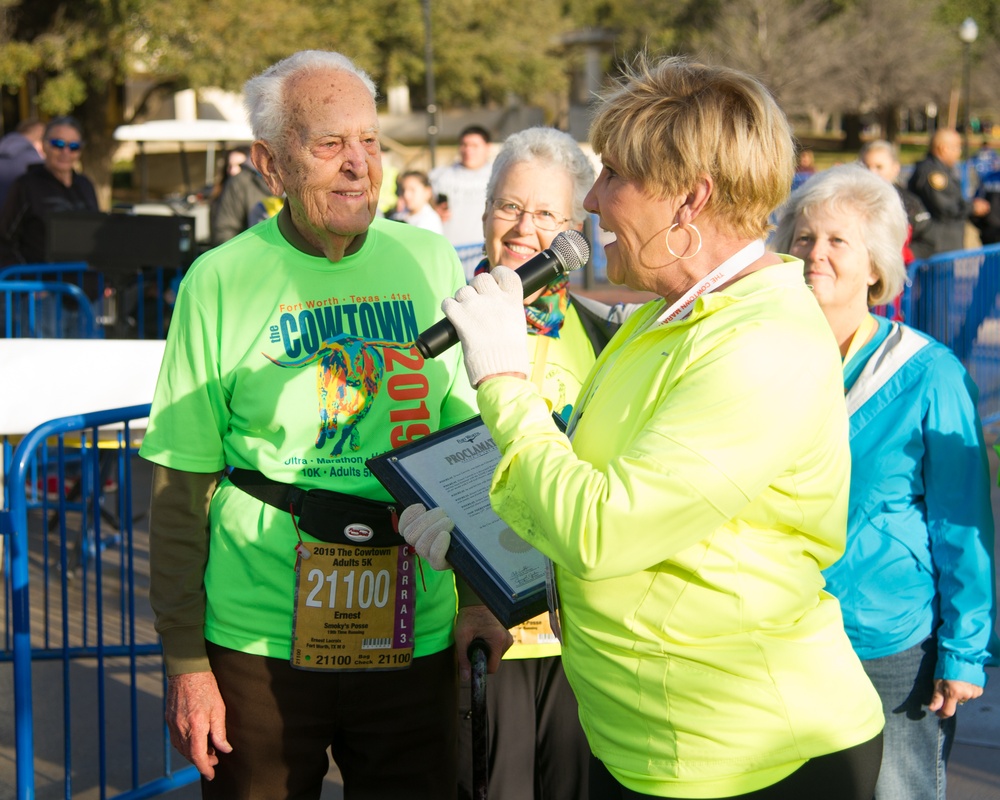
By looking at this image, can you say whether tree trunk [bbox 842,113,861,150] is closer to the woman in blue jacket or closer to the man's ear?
the woman in blue jacket

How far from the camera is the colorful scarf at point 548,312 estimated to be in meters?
3.10

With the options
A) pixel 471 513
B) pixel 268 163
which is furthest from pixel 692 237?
pixel 268 163

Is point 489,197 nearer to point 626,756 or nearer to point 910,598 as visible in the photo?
point 910,598

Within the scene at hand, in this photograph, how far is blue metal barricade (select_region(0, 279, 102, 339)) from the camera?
21.1ft

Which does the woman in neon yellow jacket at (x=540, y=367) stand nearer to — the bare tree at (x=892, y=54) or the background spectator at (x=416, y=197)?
the background spectator at (x=416, y=197)

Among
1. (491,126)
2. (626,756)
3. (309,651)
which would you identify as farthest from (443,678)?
(491,126)

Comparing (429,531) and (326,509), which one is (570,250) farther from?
(326,509)

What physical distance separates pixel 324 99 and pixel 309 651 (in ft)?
3.88

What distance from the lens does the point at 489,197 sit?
3.35m

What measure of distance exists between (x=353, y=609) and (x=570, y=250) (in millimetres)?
898

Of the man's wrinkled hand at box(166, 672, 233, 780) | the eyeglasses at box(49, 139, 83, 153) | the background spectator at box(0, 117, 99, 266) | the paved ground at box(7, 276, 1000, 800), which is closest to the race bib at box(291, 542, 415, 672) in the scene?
the man's wrinkled hand at box(166, 672, 233, 780)

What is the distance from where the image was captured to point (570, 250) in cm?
227

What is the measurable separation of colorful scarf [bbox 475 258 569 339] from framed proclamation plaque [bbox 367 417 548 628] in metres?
0.77

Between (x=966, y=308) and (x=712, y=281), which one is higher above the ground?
(x=712, y=281)
